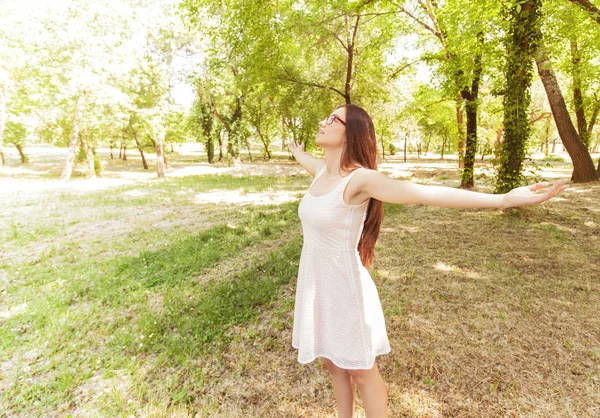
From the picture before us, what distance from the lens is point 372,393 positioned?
7.48ft

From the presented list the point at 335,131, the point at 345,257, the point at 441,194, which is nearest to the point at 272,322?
the point at 345,257

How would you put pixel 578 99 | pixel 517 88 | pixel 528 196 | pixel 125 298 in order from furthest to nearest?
pixel 578 99 → pixel 517 88 → pixel 125 298 → pixel 528 196

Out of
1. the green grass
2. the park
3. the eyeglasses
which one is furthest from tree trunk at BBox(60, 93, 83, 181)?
the eyeglasses

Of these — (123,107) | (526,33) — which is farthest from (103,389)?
(123,107)

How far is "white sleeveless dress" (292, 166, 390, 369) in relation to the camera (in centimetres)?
214

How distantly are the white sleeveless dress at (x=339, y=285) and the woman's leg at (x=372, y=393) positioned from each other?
0.48ft

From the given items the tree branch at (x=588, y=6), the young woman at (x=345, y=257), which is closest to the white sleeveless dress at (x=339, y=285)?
the young woman at (x=345, y=257)

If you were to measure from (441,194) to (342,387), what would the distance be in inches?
70.4

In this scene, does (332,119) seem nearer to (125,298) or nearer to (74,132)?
(125,298)

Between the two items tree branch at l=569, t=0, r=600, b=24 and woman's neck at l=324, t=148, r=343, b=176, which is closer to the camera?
woman's neck at l=324, t=148, r=343, b=176

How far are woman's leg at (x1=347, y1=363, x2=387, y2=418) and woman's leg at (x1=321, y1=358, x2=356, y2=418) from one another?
0.83ft

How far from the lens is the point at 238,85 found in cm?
1276

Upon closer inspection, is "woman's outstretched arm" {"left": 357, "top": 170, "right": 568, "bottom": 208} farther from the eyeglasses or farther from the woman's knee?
the woman's knee

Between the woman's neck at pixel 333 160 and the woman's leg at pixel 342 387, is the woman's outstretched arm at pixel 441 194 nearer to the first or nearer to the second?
the woman's neck at pixel 333 160
